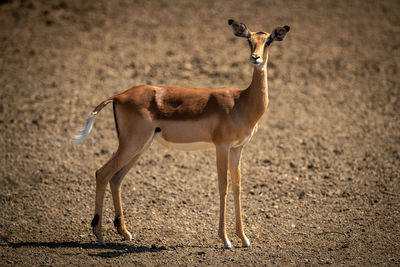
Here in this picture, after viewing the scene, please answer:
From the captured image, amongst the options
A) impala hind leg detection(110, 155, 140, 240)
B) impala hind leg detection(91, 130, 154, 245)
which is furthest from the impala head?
impala hind leg detection(110, 155, 140, 240)

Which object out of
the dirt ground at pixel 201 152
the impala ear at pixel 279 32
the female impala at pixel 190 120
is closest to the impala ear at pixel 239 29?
the female impala at pixel 190 120

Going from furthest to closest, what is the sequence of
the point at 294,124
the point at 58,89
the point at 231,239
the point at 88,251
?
the point at 58,89, the point at 294,124, the point at 231,239, the point at 88,251

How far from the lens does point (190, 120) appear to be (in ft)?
24.8

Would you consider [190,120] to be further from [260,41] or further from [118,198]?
[118,198]

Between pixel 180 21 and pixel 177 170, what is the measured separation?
8.50 metres

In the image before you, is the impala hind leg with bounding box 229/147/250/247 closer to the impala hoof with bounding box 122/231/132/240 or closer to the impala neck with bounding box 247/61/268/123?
the impala neck with bounding box 247/61/268/123

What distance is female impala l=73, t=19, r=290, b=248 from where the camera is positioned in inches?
294

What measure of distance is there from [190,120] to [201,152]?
376cm

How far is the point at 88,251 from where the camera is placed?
753 cm

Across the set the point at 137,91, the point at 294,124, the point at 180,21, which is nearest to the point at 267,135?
the point at 294,124

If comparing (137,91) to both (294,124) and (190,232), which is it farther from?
(294,124)

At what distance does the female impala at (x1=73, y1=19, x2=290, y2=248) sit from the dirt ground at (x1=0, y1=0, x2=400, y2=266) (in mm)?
952

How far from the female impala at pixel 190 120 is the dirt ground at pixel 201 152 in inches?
37.5

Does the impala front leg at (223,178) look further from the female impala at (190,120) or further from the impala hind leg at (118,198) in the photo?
the impala hind leg at (118,198)
